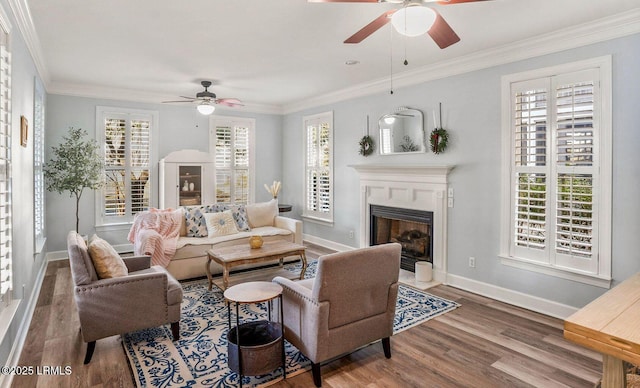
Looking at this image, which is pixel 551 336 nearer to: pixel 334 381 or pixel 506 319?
pixel 506 319

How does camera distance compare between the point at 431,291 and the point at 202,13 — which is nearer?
the point at 202,13

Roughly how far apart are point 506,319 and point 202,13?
160 inches

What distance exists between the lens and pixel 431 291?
4418 mm

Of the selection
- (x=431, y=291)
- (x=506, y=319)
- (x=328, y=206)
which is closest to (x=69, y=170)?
(x=328, y=206)

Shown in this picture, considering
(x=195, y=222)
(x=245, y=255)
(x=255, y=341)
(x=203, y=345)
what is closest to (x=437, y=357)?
(x=255, y=341)

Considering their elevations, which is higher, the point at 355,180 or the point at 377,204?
the point at 355,180

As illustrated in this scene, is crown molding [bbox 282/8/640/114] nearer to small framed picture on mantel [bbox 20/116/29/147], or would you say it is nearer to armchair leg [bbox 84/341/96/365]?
small framed picture on mantel [bbox 20/116/29/147]

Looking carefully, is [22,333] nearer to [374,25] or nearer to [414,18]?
[374,25]

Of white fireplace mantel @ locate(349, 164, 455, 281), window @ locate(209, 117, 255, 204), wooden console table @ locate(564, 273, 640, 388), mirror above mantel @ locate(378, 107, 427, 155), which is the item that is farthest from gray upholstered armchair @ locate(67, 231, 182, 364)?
window @ locate(209, 117, 255, 204)

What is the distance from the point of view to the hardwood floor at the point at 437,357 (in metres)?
2.54

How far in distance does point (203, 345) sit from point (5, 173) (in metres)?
1.95

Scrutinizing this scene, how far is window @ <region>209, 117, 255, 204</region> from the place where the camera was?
23.6 feet

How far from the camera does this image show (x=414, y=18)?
2062 mm

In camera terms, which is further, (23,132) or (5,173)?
(23,132)
